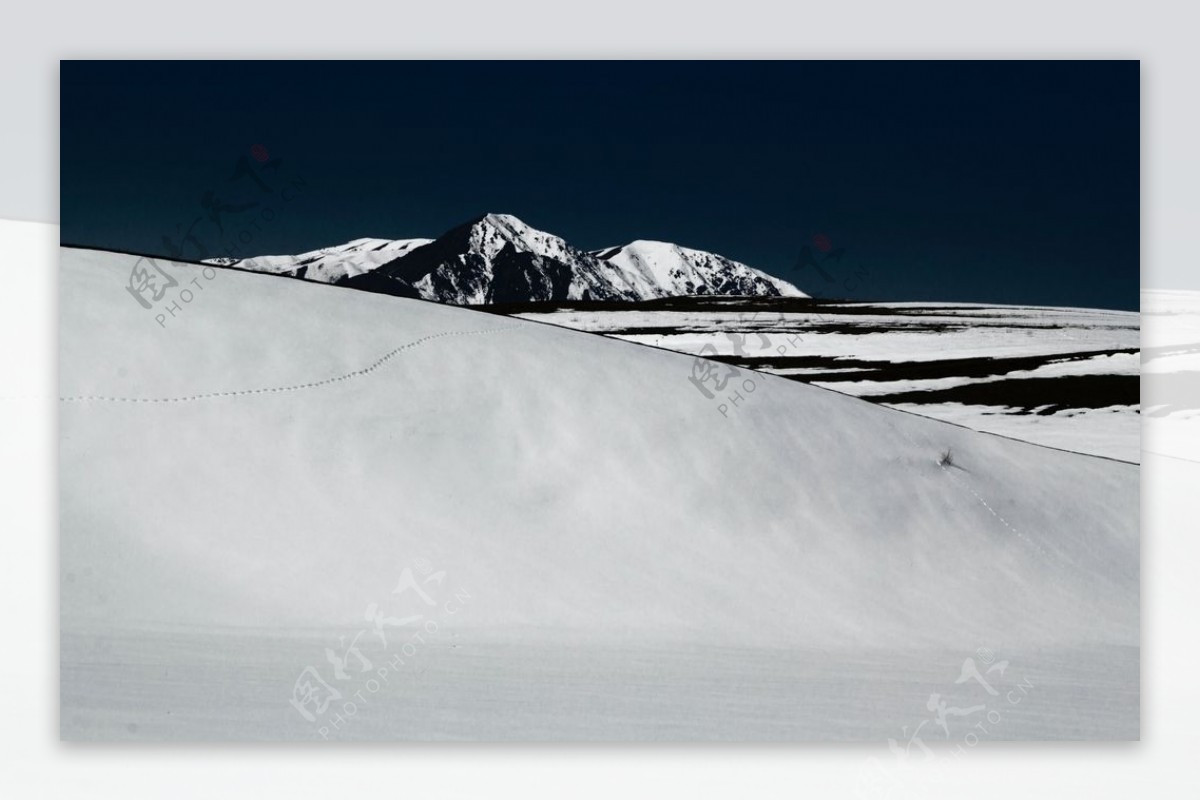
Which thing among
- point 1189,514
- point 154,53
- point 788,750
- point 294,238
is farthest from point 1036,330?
point 154,53

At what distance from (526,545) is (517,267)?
73 centimetres

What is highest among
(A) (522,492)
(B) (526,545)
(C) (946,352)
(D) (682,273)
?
(D) (682,273)

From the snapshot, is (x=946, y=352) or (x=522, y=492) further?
(x=946, y=352)

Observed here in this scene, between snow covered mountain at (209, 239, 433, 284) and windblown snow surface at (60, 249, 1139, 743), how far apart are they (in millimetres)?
48

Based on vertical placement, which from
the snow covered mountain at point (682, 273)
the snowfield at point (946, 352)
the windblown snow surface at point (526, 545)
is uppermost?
the snow covered mountain at point (682, 273)

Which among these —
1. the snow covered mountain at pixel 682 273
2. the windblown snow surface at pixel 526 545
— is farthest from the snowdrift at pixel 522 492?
the snow covered mountain at pixel 682 273

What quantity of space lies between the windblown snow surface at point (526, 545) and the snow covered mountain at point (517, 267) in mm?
86

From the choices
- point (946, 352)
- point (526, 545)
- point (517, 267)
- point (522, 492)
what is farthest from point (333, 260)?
point (946, 352)

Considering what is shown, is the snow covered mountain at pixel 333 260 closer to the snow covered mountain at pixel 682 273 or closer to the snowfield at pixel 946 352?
the snowfield at pixel 946 352

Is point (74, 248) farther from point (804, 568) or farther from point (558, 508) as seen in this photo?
point (804, 568)

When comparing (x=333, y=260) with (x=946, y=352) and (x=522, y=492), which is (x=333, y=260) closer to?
(x=522, y=492)

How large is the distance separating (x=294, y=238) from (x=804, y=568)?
1.61 m

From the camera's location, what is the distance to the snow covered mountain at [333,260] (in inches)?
116

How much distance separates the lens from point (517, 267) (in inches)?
115
